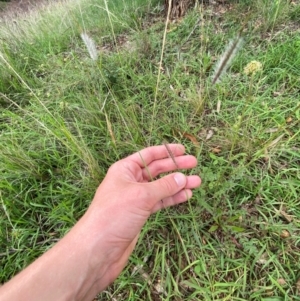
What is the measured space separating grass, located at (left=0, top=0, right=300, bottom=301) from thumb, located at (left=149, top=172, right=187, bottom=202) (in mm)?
164


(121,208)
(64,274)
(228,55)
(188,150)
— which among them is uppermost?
(228,55)

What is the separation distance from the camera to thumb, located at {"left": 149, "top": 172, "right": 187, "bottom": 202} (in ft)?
3.84

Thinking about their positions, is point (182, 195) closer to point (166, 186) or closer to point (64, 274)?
point (166, 186)

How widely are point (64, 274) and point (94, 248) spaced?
0.51 ft

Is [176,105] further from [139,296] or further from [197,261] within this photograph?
[139,296]

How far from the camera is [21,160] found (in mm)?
1747

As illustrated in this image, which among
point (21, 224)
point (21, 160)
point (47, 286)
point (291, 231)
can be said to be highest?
point (21, 160)

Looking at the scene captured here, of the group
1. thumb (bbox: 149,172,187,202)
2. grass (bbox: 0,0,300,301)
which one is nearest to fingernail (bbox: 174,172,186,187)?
thumb (bbox: 149,172,187,202)

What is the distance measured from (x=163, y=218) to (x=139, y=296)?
1.30 ft

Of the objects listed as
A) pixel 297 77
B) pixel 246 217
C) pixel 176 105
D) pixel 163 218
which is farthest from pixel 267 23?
pixel 163 218

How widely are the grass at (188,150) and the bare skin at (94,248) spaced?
0.24 m

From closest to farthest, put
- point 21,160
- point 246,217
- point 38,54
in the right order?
point 246,217 → point 21,160 → point 38,54

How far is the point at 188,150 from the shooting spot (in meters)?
1.72

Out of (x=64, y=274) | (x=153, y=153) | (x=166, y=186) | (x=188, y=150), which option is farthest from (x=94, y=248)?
(x=188, y=150)
